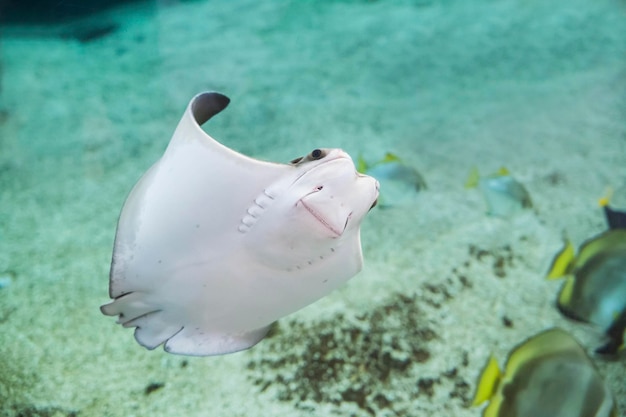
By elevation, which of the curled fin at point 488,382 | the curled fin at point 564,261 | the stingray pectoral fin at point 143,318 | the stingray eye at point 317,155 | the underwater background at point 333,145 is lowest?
the underwater background at point 333,145

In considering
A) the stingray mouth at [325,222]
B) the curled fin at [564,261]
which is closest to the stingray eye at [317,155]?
the stingray mouth at [325,222]

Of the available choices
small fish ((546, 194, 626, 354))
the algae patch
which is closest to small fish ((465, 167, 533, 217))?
small fish ((546, 194, 626, 354))

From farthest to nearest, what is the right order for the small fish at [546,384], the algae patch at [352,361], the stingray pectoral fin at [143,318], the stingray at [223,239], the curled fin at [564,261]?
the curled fin at [564,261]
the algae patch at [352,361]
the small fish at [546,384]
the stingray pectoral fin at [143,318]
the stingray at [223,239]

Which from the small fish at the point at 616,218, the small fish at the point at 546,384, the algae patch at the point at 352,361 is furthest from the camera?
the small fish at the point at 616,218

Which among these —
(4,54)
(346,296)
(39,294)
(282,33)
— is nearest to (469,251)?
(346,296)

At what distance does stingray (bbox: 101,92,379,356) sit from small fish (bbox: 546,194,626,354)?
4.41 ft

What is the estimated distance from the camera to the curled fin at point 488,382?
146 cm

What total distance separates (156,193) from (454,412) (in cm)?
159

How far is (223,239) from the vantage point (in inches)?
47.8

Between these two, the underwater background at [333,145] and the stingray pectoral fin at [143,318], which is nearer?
the stingray pectoral fin at [143,318]

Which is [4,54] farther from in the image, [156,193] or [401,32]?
[156,193]

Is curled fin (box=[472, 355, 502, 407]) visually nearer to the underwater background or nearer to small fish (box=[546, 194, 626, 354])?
the underwater background

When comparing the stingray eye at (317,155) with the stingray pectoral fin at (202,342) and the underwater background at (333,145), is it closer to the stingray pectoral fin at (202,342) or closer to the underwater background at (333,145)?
the stingray pectoral fin at (202,342)

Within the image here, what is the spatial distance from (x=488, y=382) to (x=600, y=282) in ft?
3.08
